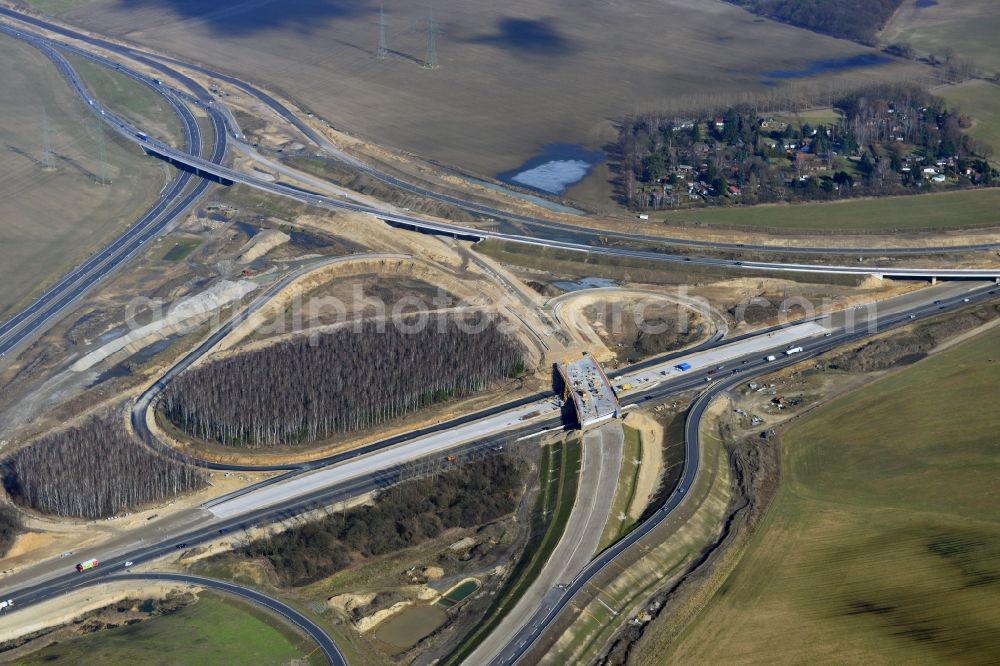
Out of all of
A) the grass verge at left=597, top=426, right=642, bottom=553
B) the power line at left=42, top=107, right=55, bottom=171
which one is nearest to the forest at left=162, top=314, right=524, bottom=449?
the grass verge at left=597, top=426, right=642, bottom=553

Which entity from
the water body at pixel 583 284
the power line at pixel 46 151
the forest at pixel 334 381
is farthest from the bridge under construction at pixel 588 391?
the power line at pixel 46 151

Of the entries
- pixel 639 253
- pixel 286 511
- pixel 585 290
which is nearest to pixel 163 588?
pixel 286 511

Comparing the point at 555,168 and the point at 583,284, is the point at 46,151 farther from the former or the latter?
the point at 583,284

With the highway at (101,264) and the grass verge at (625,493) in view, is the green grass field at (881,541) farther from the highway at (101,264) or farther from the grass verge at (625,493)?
the highway at (101,264)

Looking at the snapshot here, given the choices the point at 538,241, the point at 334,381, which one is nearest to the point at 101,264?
the point at 334,381

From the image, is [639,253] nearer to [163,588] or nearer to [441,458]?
[441,458]

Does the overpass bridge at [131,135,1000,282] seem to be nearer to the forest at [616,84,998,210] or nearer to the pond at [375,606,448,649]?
the forest at [616,84,998,210]
